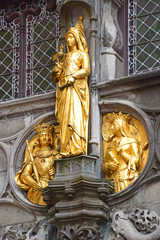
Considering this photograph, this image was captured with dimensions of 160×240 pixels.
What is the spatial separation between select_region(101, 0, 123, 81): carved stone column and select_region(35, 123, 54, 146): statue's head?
1.16 metres

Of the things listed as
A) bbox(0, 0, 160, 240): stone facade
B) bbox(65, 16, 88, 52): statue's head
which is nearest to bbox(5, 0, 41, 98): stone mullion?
bbox(0, 0, 160, 240): stone facade

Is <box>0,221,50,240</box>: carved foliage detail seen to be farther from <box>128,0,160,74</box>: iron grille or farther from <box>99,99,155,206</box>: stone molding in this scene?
<box>128,0,160,74</box>: iron grille

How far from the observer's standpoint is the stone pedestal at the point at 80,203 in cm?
1312

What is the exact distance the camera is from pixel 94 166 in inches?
532

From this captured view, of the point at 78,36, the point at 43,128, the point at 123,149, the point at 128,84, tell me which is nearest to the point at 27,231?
the point at 43,128

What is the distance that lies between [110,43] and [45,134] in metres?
1.78

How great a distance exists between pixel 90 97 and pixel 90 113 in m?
0.27

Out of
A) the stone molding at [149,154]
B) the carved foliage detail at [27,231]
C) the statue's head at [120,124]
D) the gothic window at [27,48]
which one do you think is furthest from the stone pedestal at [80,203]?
the gothic window at [27,48]

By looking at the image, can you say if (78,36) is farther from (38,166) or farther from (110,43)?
(38,166)

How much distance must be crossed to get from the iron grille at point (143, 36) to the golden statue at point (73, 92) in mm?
829

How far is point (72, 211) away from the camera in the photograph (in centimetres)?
1322

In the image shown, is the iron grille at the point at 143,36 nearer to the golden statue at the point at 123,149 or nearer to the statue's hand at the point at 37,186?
the golden statue at the point at 123,149

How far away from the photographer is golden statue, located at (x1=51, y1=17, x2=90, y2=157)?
44.9 ft

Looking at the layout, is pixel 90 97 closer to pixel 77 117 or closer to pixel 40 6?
pixel 77 117
